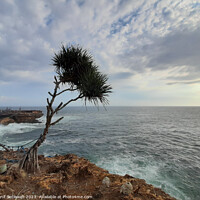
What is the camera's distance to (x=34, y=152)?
19.0ft

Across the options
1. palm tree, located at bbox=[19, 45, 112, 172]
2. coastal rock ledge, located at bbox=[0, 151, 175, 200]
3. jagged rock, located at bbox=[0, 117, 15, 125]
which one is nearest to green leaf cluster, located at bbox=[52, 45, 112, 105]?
palm tree, located at bbox=[19, 45, 112, 172]

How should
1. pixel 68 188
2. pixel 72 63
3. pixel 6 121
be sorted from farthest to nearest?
pixel 6 121
pixel 72 63
pixel 68 188

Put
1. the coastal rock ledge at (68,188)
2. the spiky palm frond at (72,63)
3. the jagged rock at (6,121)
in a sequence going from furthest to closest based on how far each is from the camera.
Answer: the jagged rock at (6,121) → the spiky palm frond at (72,63) → the coastal rock ledge at (68,188)

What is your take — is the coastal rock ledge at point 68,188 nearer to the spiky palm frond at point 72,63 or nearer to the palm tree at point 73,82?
the palm tree at point 73,82

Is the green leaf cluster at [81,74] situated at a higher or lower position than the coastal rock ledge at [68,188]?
higher

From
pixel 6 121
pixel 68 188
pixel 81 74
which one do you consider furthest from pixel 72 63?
pixel 6 121

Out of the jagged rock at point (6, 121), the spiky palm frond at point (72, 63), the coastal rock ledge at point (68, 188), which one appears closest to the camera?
the coastal rock ledge at point (68, 188)

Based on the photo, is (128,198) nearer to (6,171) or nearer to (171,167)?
(6,171)

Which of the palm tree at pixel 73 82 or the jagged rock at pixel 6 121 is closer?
the palm tree at pixel 73 82

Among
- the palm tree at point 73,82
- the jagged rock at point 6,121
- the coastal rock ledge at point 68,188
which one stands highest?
the palm tree at point 73,82

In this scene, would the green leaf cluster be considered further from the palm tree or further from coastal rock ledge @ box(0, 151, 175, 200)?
coastal rock ledge @ box(0, 151, 175, 200)

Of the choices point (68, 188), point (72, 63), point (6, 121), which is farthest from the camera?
point (6, 121)

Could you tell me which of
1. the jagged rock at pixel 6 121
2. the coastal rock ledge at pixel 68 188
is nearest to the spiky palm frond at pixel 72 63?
the coastal rock ledge at pixel 68 188

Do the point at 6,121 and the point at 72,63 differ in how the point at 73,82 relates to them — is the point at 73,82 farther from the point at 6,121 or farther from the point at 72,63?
the point at 6,121
